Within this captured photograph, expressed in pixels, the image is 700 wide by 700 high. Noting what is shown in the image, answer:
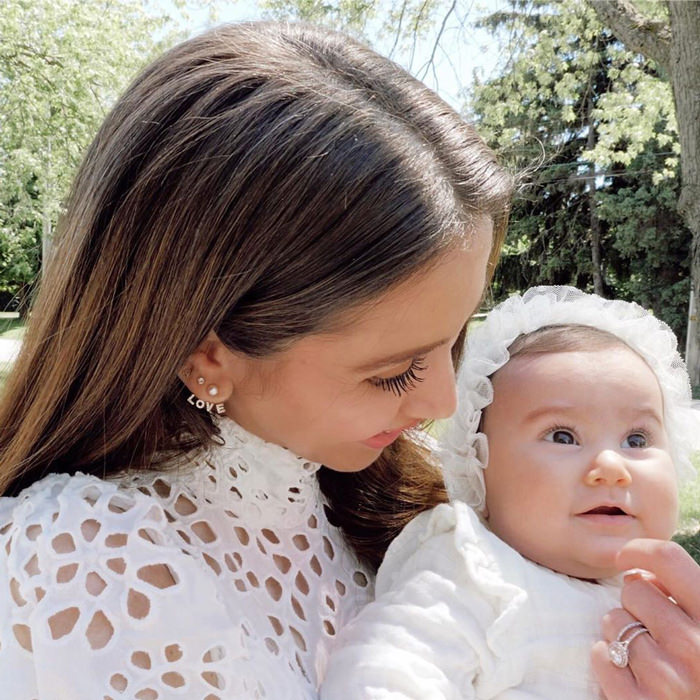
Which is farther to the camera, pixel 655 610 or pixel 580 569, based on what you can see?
pixel 580 569

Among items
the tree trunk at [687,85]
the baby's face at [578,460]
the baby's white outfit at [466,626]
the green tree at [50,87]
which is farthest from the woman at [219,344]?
the green tree at [50,87]

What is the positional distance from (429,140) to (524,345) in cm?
67

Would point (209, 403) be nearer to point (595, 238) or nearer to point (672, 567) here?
point (672, 567)

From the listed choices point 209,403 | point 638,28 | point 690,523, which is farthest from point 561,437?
point 638,28

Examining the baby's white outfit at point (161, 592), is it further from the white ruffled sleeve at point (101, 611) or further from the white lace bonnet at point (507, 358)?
the white lace bonnet at point (507, 358)

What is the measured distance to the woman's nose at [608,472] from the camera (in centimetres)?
173

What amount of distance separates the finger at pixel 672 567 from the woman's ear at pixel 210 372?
2.69 ft

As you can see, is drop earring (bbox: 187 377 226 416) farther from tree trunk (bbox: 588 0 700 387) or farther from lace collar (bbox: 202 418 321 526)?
tree trunk (bbox: 588 0 700 387)

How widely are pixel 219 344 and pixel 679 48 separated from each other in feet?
22.4

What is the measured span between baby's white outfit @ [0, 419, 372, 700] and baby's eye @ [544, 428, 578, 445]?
0.58 metres

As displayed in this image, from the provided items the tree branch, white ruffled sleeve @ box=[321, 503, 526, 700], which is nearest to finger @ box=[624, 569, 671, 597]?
white ruffled sleeve @ box=[321, 503, 526, 700]

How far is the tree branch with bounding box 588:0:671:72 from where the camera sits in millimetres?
7297

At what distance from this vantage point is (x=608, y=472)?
5.68 ft

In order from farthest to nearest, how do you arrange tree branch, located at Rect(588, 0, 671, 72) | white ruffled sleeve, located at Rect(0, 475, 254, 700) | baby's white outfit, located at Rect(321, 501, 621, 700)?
tree branch, located at Rect(588, 0, 671, 72) → baby's white outfit, located at Rect(321, 501, 621, 700) → white ruffled sleeve, located at Rect(0, 475, 254, 700)
